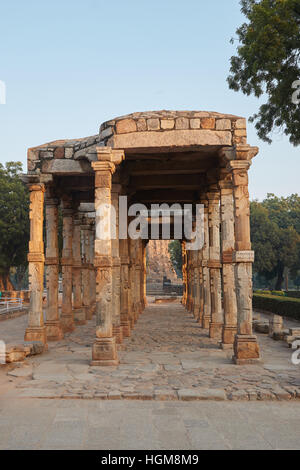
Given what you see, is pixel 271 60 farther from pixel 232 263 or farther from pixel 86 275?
pixel 86 275

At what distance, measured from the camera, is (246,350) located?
26.3ft

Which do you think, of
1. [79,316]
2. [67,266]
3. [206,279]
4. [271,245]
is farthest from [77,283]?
[271,245]

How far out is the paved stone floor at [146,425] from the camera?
4.09 m

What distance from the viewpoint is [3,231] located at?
77.6ft

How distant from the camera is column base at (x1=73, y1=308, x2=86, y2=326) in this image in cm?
1503

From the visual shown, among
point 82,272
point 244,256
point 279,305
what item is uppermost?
point 244,256

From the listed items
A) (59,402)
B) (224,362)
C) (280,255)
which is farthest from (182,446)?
(280,255)

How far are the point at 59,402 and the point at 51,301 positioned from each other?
643cm

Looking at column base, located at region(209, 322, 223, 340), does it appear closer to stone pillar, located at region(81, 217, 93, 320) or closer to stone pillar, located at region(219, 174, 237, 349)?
stone pillar, located at region(219, 174, 237, 349)

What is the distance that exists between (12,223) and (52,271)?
1404cm

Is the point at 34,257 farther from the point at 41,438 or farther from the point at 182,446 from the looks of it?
the point at 182,446

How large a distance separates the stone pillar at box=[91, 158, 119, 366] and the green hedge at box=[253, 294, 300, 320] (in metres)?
10.4

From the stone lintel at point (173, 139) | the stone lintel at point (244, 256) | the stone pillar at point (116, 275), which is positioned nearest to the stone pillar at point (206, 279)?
the stone pillar at point (116, 275)

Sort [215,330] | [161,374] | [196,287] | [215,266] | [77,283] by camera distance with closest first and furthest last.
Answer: [161,374] < [215,266] < [215,330] < [77,283] < [196,287]
